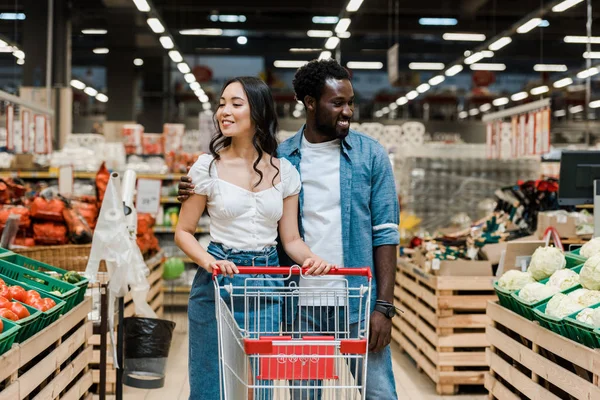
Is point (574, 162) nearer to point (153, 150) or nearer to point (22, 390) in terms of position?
point (22, 390)

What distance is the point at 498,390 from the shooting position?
13.1 feet

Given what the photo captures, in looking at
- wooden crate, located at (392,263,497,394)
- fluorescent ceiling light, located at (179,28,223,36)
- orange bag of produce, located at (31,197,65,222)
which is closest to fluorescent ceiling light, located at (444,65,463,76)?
fluorescent ceiling light, located at (179,28,223,36)

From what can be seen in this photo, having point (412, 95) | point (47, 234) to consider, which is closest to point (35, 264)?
point (47, 234)

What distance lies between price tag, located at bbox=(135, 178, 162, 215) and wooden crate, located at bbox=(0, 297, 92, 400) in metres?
2.05

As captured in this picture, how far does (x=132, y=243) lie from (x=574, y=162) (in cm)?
261

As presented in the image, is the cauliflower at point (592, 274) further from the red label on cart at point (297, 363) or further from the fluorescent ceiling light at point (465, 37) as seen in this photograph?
the fluorescent ceiling light at point (465, 37)

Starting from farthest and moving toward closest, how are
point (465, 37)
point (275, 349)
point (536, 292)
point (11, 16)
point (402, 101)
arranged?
1. point (402, 101)
2. point (465, 37)
3. point (11, 16)
4. point (536, 292)
5. point (275, 349)

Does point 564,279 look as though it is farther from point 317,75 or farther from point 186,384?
point 186,384

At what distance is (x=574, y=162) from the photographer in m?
4.74

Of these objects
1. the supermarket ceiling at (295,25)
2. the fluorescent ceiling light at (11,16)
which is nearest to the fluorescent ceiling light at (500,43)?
the supermarket ceiling at (295,25)

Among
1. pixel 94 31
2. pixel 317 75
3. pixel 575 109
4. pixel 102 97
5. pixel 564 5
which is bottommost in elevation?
pixel 317 75

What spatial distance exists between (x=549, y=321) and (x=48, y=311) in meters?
2.08

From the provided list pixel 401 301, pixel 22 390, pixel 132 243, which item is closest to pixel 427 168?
pixel 401 301

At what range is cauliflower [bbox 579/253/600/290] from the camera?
3.41m
